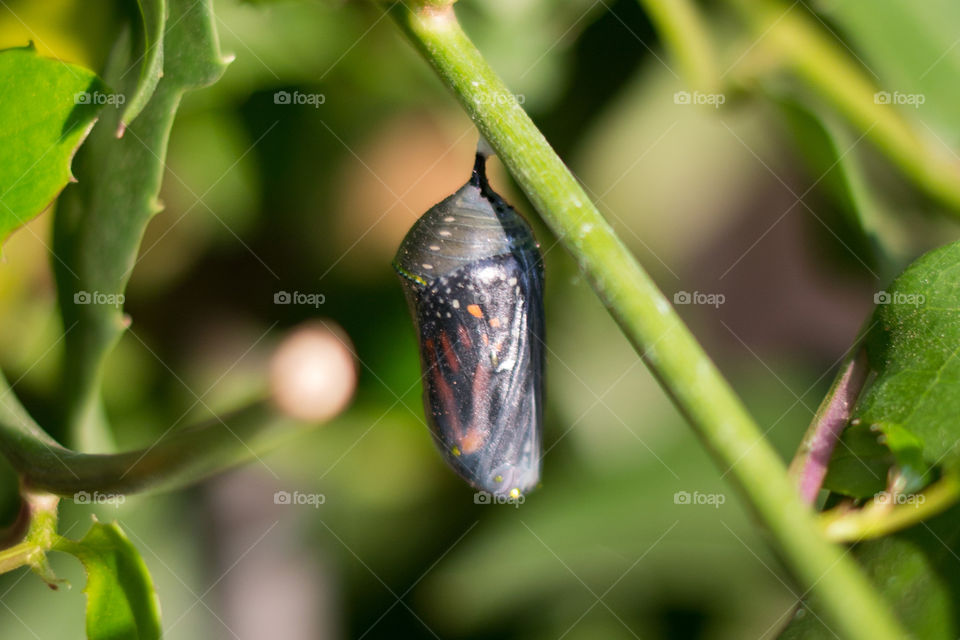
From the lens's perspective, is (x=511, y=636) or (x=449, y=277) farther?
(x=511, y=636)

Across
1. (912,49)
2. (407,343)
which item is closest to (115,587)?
(407,343)

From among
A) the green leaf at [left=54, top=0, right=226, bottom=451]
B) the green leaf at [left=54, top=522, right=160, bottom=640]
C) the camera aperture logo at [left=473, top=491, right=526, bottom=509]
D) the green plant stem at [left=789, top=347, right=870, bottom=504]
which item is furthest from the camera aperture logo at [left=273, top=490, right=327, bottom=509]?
the green plant stem at [left=789, top=347, right=870, bottom=504]

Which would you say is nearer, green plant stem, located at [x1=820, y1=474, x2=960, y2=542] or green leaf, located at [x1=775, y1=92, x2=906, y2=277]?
green plant stem, located at [x1=820, y1=474, x2=960, y2=542]

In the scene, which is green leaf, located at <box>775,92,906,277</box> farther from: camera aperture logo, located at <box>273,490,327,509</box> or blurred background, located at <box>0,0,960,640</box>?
camera aperture logo, located at <box>273,490,327,509</box>

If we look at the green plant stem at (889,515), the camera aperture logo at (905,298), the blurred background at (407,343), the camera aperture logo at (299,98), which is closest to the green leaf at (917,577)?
the green plant stem at (889,515)

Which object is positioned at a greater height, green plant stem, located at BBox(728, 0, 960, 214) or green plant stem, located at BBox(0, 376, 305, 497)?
green plant stem, located at BBox(728, 0, 960, 214)

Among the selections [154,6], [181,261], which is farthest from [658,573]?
[154,6]

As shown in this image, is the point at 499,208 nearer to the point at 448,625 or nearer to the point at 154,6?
the point at 154,6
